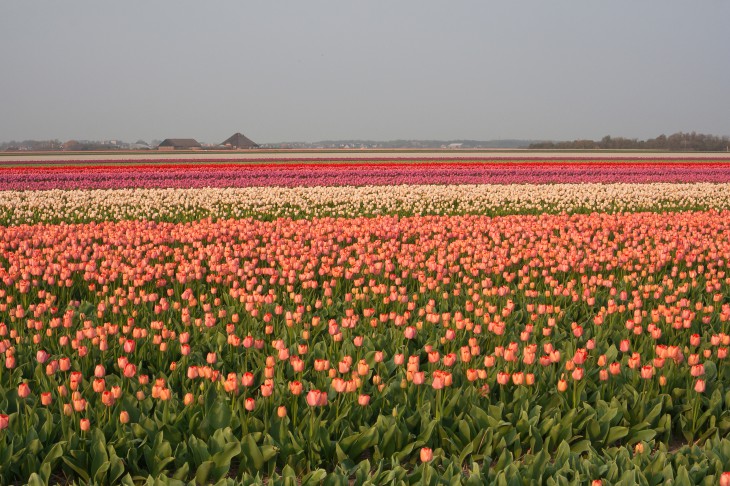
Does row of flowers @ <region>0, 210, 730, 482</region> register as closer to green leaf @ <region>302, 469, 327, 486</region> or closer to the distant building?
green leaf @ <region>302, 469, 327, 486</region>

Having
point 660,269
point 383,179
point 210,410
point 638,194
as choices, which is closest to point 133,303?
point 210,410

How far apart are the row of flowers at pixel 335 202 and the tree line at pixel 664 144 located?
228 ft

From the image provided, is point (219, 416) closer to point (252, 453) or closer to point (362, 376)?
point (252, 453)

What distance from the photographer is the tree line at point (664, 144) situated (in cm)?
8638

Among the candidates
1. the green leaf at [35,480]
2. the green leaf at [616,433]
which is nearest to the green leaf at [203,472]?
the green leaf at [35,480]

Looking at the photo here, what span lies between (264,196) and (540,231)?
28.8 feet

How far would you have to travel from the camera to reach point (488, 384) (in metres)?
4.58

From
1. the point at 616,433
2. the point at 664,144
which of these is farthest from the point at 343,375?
the point at 664,144

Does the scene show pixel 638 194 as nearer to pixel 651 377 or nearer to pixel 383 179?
pixel 383 179

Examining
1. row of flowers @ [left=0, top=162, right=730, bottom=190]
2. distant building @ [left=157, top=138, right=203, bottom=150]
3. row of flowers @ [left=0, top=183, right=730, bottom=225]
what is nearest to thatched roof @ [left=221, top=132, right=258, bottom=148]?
distant building @ [left=157, top=138, right=203, bottom=150]

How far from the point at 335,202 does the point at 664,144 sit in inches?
3198

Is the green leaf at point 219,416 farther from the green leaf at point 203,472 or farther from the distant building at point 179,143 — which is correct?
the distant building at point 179,143

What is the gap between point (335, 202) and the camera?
1723cm

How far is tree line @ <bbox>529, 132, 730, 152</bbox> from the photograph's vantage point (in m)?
86.4
